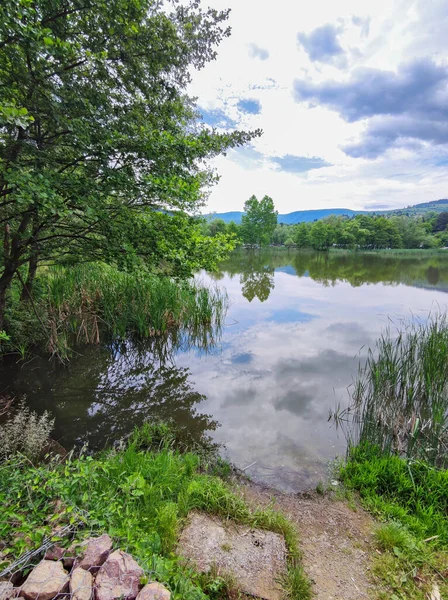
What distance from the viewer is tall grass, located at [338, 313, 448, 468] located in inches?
143

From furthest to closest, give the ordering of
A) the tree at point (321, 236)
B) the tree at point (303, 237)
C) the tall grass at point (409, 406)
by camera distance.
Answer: the tree at point (303, 237) < the tree at point (321, 236) < the tall grass at point (409, 406)

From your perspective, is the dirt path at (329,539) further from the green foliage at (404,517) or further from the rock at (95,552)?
the rock at (95,552)

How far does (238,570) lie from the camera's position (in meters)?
1.88

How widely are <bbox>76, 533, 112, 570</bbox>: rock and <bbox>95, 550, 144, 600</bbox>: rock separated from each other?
0.04 meters

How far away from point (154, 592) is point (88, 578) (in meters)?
0.32

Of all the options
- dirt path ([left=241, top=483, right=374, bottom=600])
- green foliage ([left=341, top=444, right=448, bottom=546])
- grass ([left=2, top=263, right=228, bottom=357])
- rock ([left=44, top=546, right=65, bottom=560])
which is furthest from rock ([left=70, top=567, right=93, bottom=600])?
grass ([left=2, top=263, right=228, bottom=357])

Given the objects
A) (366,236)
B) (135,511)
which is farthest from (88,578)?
(366,236)

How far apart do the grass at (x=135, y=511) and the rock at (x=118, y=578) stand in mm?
95

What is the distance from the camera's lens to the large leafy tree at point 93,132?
2849 millimetres

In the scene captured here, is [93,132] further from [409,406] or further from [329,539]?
[409,406]

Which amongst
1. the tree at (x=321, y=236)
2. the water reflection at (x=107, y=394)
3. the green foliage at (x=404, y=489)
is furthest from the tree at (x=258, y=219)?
the green foliage at (x=404, y=489)

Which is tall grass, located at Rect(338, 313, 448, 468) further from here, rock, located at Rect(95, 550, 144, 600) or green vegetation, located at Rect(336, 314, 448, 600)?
rock, located at Rect(95, 550, 144, 600)

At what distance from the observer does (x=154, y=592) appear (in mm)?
1270

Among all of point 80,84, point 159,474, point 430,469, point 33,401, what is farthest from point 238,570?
point 80,84
